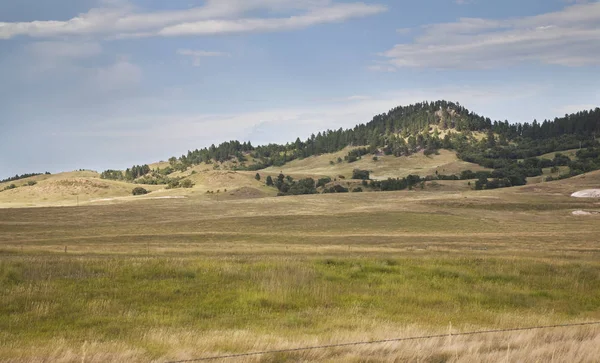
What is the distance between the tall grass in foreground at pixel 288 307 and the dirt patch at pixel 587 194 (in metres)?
106

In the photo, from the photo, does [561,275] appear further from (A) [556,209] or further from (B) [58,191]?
(B) [58,191]

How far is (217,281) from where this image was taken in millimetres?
21703

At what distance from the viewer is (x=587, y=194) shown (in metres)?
126

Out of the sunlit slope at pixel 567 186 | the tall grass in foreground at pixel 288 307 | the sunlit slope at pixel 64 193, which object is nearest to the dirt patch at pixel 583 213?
the sunlit slope at pixel 567 186

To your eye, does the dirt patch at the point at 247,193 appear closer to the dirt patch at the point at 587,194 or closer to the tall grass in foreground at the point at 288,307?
the dirt patch at the point at 587,194

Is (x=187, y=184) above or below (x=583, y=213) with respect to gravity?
above

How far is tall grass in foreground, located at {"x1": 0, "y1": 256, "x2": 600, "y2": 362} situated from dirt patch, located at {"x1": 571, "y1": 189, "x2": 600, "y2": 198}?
348 ft

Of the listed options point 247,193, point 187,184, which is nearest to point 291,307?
point 247,193

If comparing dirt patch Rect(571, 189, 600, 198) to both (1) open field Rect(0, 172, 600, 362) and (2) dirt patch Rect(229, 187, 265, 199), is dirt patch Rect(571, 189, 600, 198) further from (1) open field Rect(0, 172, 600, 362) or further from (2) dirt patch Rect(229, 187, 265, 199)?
(1) open field Rect(0, 172, 600, 362)

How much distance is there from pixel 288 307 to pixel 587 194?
122436 mm

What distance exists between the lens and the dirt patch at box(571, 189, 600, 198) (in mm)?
124500

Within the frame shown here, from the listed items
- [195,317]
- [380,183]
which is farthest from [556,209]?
[195,317]

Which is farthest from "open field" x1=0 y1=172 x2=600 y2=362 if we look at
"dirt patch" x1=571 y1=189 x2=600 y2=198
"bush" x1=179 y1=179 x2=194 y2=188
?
"bush" x1=179 y1=179 x2=194 y2=188

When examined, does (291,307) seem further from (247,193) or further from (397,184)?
(397,184)
